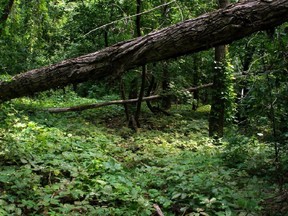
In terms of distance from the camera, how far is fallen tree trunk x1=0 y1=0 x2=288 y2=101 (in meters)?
4.10

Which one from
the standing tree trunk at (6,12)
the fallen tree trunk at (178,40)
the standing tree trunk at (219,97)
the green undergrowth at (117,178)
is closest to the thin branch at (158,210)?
the green undergrowth at (117,178)

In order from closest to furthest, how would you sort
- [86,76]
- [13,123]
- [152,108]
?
[86,76] → [13,123] → [152,108]

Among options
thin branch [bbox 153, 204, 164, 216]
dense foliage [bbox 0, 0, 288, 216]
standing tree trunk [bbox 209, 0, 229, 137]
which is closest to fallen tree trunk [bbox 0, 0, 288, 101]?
dense foliage [bbox 0, 0, 288, 216]

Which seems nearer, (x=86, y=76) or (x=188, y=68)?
(x=86, y=76)

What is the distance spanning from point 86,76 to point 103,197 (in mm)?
1754

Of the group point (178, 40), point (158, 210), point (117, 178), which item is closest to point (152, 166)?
point (117, 178)

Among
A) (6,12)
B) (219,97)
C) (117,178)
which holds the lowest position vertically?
(117,178)

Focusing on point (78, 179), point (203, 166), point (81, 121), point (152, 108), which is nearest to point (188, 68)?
point (152, 108)

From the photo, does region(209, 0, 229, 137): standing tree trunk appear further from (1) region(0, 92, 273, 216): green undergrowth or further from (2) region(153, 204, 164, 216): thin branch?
(2) region(153, 204, 164, 216): thin branch

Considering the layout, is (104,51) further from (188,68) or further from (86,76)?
(188,68)

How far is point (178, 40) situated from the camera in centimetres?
436

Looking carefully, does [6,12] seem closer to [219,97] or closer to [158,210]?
[219,97]

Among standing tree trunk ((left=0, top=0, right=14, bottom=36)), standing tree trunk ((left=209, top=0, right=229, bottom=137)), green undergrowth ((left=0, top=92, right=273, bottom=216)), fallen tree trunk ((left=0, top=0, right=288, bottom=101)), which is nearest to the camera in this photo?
green undergrowth ((left=0, top=92, right=273, bottom=216))

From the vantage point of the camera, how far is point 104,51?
475 centimetres
